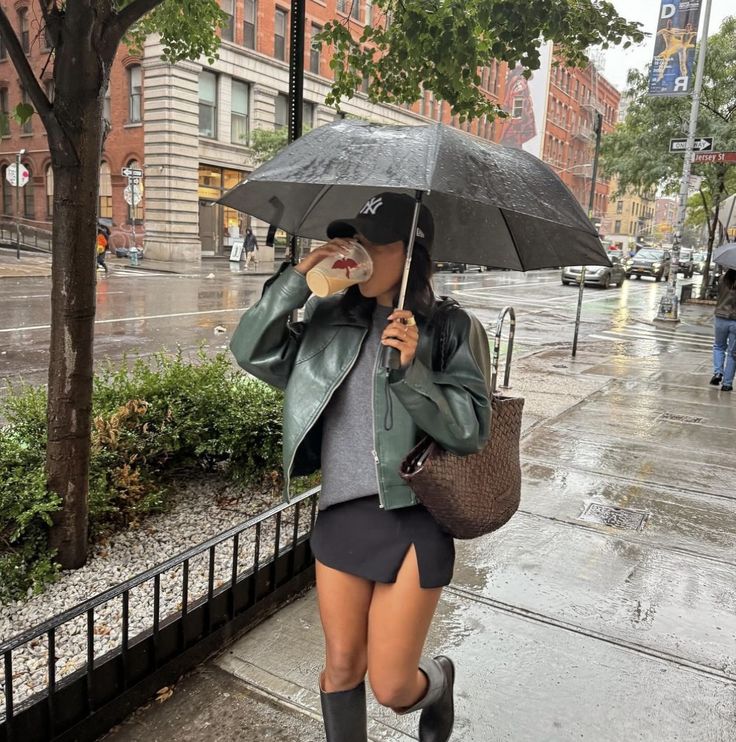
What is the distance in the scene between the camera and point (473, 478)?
1978mm

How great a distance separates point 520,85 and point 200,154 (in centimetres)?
3637

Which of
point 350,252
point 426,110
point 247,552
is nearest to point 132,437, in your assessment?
point 247,552

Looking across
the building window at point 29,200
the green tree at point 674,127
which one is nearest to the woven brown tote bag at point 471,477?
the green tree at point 674,127

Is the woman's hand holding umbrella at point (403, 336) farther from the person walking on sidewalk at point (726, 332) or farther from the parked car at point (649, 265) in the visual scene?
the parked car at point (649, 265)

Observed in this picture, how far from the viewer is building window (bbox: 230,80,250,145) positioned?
3269cm

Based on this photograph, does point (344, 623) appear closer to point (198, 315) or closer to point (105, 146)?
point (198, 315)

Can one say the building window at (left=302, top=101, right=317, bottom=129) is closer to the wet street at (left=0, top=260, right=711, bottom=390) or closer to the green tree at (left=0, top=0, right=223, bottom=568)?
the wet street at (left=0, top=260, right=711, bottom=390)

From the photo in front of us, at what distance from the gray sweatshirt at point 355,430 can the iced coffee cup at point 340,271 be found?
0.21 metres

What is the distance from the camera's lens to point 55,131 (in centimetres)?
293

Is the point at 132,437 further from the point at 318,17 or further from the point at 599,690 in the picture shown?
the point at 318,17

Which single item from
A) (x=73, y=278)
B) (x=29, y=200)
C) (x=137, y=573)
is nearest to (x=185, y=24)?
(x=73, y=278)

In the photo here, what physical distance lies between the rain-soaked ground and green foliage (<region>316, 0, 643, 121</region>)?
9.88 ft

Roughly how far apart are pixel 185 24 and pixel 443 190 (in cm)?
496

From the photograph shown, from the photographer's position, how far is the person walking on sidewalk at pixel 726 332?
28.1 feet
